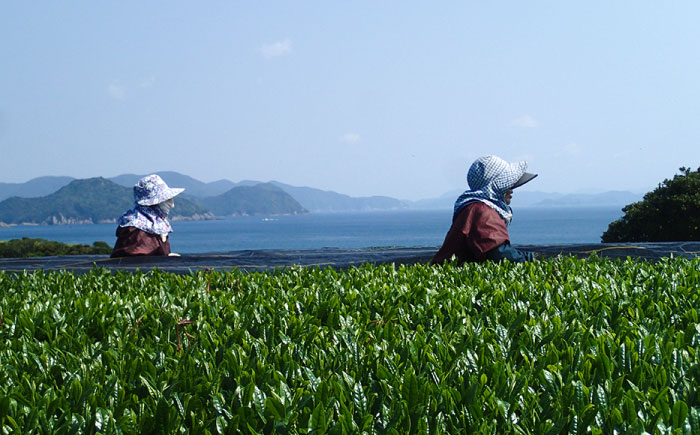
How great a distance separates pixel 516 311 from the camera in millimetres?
3758

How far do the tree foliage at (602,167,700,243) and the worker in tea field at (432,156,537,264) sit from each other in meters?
22.1

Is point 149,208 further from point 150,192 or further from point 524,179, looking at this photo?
point 524,179

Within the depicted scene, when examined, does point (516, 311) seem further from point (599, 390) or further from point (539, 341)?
point (599, 390)

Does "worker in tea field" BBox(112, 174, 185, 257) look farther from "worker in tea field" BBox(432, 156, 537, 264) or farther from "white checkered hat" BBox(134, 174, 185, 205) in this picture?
"worker in tea field" BBox(432, 156, 537, 264)

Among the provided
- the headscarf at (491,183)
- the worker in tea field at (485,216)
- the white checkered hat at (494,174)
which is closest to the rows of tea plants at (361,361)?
the worker in tea field at (485,216)

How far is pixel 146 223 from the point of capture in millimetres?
9812

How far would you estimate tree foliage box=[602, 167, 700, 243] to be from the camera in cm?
2652

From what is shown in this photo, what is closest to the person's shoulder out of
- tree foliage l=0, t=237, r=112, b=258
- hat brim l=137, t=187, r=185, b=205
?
hat brim l=137, t=187, r=185, b=205

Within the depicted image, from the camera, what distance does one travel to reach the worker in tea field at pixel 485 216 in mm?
6602

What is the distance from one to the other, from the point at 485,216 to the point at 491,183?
42 centimetres

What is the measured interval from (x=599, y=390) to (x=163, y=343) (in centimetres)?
195

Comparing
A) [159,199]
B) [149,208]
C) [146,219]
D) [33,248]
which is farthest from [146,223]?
[33,248]

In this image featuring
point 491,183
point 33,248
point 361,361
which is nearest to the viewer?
point 361,361

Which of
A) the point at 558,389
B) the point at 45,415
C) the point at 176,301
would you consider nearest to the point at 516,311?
the point at 558,389
